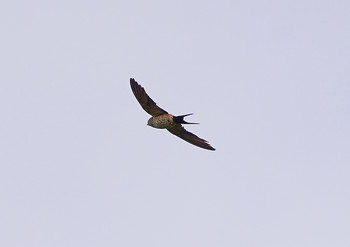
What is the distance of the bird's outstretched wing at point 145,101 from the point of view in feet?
90.9

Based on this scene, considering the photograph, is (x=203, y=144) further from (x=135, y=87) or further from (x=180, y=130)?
(x=135, y=87)

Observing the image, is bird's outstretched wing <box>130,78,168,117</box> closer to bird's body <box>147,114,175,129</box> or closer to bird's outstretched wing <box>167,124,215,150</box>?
bird's body <box>147,114,175,129</box>

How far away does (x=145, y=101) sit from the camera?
27938mm

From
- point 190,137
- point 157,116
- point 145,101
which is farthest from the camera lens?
point 190,137

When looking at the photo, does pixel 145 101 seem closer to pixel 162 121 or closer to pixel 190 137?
pixel 162 121

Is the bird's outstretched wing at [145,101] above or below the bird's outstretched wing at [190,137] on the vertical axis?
above

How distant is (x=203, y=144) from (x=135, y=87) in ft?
12.8

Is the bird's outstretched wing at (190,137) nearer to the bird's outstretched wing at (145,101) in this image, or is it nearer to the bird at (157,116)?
the bird at (157,116)

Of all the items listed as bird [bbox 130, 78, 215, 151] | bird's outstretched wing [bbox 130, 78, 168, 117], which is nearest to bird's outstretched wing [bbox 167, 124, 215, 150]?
bird [bbox 130, 78, 215, 151]

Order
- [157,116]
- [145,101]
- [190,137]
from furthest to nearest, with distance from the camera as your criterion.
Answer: [190,137]
[157,116]
[145,101]

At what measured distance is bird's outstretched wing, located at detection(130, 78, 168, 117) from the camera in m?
27.7

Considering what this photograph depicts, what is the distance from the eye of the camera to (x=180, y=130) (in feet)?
94.7

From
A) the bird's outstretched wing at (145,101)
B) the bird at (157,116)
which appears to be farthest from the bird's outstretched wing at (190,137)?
the bird's outstretched wing at (145,101)

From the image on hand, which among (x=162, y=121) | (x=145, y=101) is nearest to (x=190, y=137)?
(x=162, y=121)
